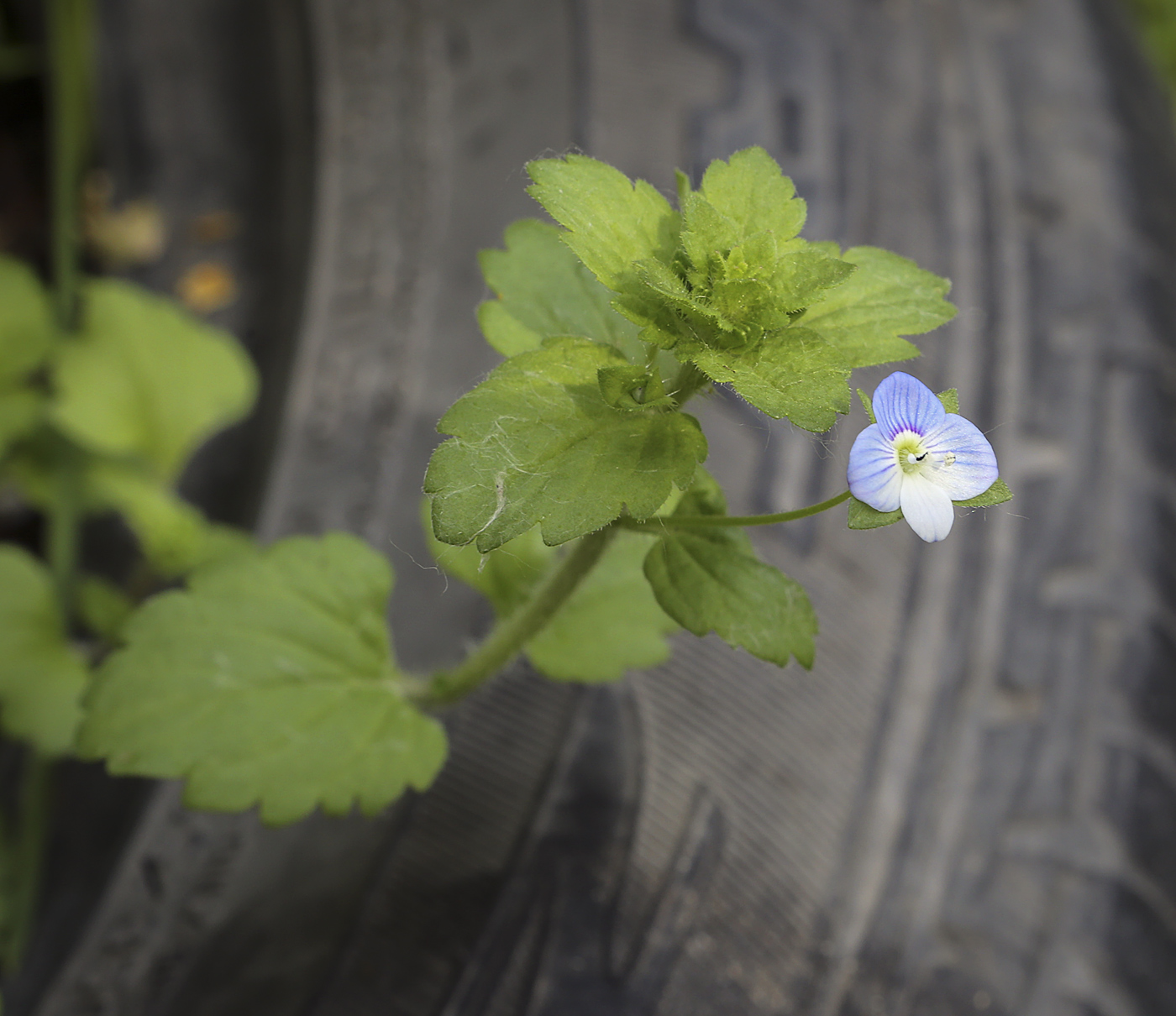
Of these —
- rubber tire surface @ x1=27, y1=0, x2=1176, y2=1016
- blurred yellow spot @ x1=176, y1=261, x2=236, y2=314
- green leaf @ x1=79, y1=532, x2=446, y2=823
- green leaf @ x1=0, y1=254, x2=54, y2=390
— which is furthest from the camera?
blurred yellow spot @ x1=176, y1=261, x2=236, y2=314

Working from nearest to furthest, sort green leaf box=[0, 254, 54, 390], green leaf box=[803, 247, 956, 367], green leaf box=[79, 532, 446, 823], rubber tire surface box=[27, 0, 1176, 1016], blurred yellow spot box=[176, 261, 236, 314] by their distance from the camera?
1. green leaf box=[803, 247, 956, 367]
2. green leaf box=[79, 532, 446, 823]
3. rubber tire surface box=[27, 0, 1176, 1016]
4. green leaf box=[0, 254, 54, 390]
5. blurred yellow spot box=[176, 261, 236, 314]

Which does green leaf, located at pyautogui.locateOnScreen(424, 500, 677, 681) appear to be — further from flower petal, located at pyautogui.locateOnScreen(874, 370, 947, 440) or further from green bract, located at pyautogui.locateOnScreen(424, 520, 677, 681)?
flower petal, located at pyautogui.locateOnScreen(874, 370, 947, 440)

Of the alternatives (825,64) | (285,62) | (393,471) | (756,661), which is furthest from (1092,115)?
(285,62)

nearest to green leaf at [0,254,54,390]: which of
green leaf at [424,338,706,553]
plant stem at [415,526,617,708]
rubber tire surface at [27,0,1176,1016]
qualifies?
rubber tire surface at [27,0,1176,1016]

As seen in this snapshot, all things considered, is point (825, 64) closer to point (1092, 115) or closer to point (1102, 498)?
point (1092, 115)

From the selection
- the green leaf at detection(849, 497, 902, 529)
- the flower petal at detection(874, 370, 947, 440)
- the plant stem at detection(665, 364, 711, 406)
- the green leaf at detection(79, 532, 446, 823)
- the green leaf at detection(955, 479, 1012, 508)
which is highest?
the flower petal at detection(874, 370, 947, 440)

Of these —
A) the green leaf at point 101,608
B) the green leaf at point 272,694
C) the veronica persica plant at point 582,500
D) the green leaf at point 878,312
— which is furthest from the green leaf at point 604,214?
the green leaf at point 101,608

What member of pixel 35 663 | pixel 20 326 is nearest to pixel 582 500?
pixel 35 663
